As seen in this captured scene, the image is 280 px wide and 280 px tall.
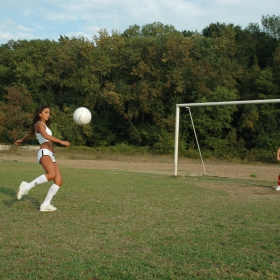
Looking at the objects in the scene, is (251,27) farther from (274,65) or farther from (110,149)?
(110,149)

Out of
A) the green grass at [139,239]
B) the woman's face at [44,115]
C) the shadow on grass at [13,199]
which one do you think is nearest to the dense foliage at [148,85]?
the shadow on grass at [13,199]

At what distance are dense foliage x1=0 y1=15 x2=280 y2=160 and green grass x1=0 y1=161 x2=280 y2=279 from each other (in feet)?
99.2

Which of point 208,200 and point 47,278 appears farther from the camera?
point 208,200

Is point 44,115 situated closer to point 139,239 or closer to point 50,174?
point 50,174

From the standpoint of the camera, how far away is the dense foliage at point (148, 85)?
135 feet

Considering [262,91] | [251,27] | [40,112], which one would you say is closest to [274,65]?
[262,91]

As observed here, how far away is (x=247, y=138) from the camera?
135ft

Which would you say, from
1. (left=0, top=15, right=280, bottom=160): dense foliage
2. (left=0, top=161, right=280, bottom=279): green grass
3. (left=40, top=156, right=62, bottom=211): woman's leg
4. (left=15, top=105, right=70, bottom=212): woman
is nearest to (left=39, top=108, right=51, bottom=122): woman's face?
(left=15, top=105, right=70, bottom=212): woman

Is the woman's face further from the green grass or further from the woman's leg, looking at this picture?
the green grass

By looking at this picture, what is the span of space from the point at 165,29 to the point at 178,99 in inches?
656

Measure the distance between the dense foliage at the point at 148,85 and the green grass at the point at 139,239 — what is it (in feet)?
99.2

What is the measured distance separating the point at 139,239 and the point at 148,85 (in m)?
40.7

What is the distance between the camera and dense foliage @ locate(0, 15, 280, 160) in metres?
41.1

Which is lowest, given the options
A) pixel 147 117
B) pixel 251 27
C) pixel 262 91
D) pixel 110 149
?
pixel 110 149
